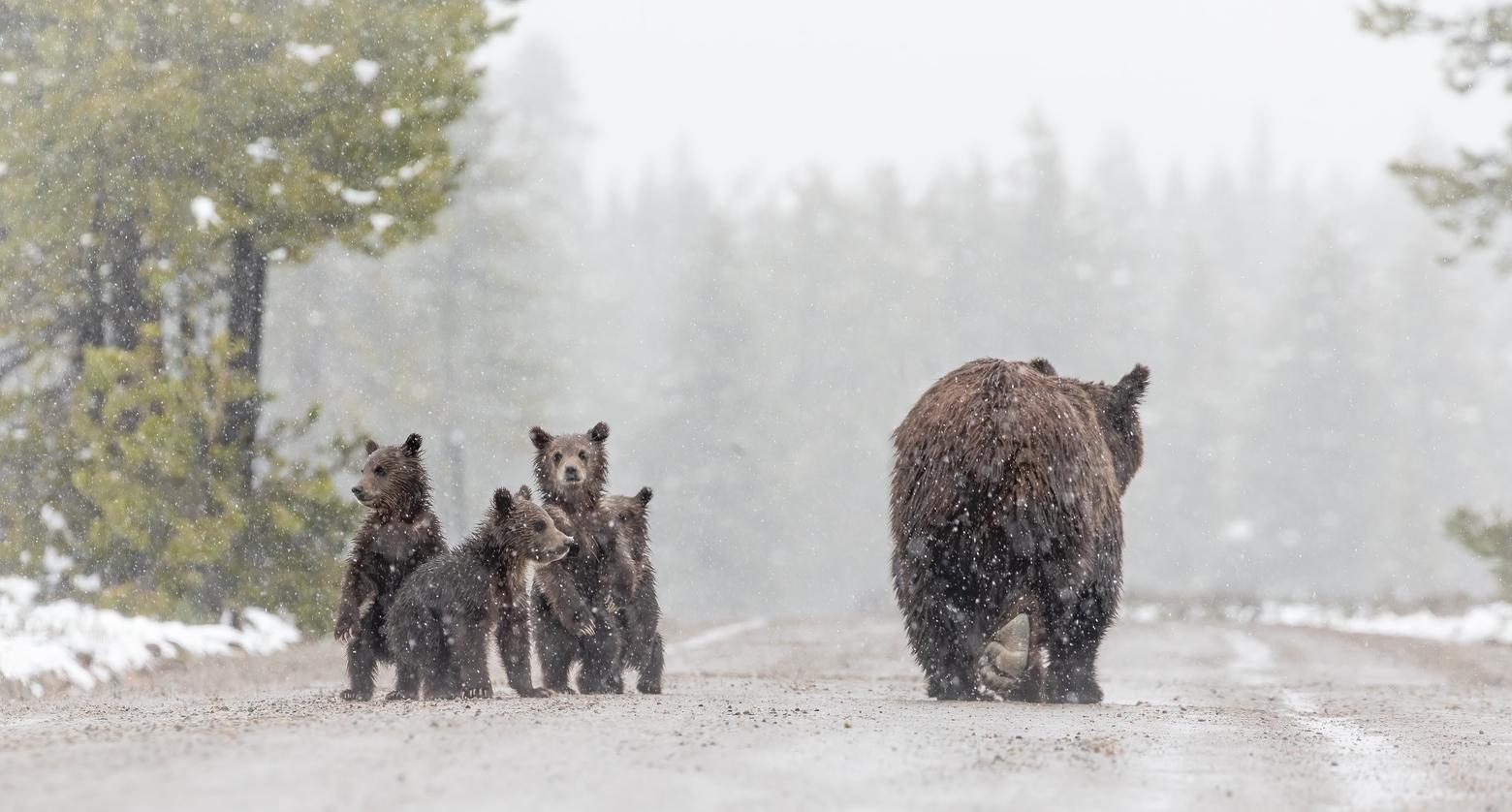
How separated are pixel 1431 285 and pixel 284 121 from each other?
208 ft

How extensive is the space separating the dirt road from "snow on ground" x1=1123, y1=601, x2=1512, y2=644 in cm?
1270

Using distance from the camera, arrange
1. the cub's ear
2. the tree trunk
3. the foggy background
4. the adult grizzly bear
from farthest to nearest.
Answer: the foggy background
the tree trunk
the cub's ear
the adult grizzly bear

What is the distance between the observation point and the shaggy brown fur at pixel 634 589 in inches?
356

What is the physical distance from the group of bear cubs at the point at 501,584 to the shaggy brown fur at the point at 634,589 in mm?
10

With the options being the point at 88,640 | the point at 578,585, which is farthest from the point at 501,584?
the point at 88,640

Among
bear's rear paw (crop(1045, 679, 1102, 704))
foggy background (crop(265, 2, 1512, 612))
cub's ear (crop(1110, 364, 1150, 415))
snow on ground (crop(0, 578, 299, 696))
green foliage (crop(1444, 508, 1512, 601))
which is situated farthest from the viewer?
foggy background (crop(265, 2, 1512, 612))

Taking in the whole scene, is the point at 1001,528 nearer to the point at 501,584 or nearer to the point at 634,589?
the point at 634,589

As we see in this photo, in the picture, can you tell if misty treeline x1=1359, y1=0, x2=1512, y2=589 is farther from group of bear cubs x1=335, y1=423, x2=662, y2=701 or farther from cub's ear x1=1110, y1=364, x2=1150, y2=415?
group of bear cubs x1=335, y1=423, x2=662, y2=701

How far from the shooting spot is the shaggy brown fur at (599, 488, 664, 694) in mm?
9047

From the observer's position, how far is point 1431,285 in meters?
69.6

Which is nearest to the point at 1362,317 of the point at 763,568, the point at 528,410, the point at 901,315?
the point at 901,315

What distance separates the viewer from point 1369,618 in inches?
1166

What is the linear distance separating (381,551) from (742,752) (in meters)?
3.01

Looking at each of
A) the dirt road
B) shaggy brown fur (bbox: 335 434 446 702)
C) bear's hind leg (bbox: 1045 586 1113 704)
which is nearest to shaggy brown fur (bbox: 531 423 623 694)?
the dirt road
